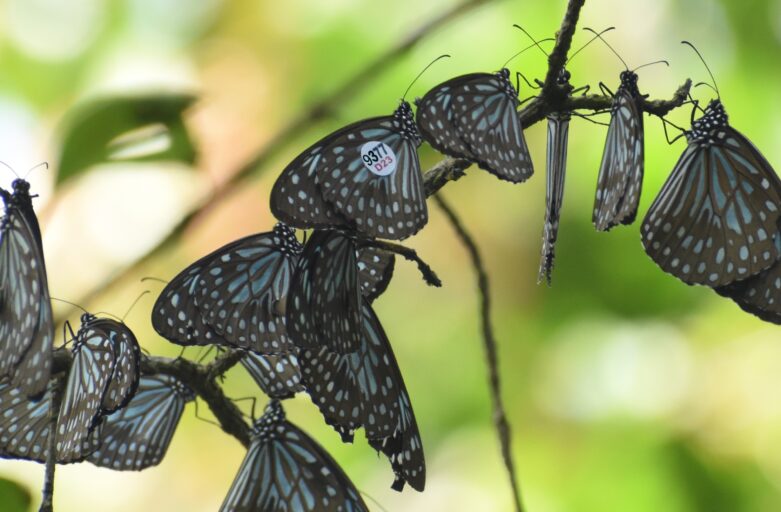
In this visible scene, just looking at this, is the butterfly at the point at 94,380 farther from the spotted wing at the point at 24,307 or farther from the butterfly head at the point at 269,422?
the butterfly head at the point at 269,422

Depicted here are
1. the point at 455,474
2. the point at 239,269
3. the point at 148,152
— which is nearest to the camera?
the point at 239,269

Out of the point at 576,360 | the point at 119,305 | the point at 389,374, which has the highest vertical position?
the point at 119,305

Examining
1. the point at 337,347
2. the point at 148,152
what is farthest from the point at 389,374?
→ the point at 148,152

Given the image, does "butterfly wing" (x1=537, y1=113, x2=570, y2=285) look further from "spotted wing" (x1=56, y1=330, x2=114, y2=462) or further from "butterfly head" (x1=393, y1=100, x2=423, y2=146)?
"spotted wing" (x1=56, y1=330, x2=114, y2=462)

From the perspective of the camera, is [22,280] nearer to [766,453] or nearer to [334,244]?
[334,244]

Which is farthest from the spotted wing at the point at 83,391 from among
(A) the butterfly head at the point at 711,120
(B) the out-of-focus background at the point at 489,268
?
(B) the out-of-focus background at the point at 489,268

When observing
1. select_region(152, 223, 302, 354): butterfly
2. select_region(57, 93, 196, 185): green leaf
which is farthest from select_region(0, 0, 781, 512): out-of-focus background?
select_region(152, 223, 302, 354): butterfly
